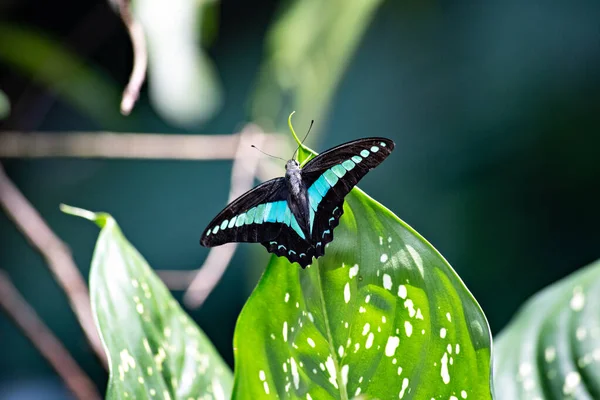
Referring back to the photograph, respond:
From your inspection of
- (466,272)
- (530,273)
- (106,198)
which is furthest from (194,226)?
(530,273)

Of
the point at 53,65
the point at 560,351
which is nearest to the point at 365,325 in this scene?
Answer: the point at 560,351

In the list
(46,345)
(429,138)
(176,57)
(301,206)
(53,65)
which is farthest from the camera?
(429,138)

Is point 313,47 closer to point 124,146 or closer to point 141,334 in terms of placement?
point 124,146

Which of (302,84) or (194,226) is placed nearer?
(302,84)

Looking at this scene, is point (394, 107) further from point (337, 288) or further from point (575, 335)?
point (337, 288)

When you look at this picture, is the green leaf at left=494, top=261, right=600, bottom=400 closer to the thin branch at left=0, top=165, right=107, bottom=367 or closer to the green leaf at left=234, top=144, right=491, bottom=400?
the green leaf at left=234, top=144, right=491, bottom=400
